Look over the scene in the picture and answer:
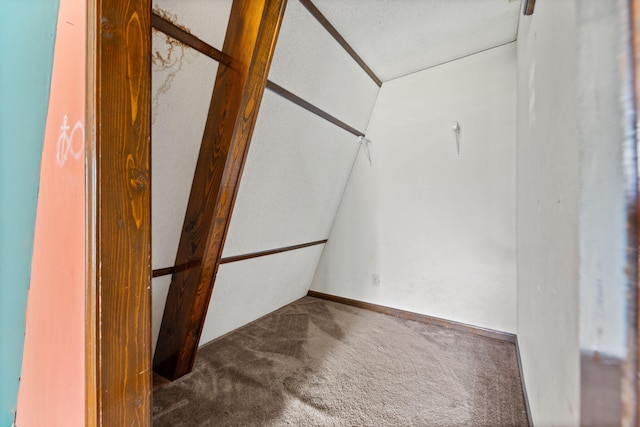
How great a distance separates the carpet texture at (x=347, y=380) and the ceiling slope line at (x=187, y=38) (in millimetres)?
1791

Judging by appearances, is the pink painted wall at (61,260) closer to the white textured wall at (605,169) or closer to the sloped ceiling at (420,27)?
the white textured wall at (605,169)

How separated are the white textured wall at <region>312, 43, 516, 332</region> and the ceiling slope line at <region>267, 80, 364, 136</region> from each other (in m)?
0.47

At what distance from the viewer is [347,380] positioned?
1.62 metres

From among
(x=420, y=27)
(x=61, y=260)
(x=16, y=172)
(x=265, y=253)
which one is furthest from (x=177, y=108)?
(x=420, y=27)

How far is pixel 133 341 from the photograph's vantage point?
2.44 feet

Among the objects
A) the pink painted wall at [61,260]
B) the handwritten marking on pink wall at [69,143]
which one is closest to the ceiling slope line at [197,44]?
the pink painted wall at [61,260]

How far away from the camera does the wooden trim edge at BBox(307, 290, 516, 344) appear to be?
2062 millimetres

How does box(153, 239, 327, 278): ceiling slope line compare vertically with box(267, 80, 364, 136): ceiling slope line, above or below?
below

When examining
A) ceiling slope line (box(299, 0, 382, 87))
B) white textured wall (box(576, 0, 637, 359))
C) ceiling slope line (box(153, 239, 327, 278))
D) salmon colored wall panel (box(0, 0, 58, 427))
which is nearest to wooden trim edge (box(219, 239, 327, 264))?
ceiling slope line (box(153, 239, 327, 278))

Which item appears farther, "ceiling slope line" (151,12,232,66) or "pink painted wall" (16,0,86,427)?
"ceiling slope line" (151,12,232,66)

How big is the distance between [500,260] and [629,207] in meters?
2.11

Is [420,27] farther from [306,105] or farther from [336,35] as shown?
[306,105]

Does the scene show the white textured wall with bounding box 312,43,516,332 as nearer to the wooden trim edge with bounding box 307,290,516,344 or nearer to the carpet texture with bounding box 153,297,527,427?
the wooden trim edge with bounding box 307,290,516,344

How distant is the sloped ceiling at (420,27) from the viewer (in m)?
1.61
